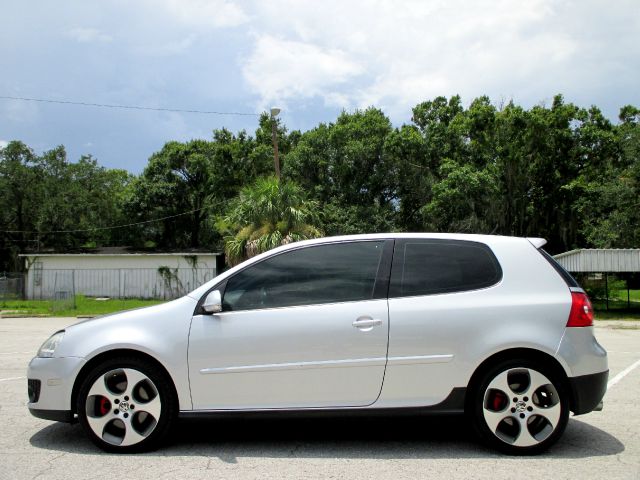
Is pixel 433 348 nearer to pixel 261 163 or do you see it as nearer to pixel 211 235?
pixel 261 163

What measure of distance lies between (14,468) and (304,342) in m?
2.26

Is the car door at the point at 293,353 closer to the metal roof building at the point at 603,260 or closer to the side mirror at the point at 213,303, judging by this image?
the side mirror at the point at 213,303

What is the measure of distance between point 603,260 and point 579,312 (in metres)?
21.5

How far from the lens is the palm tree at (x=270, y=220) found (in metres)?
22.3

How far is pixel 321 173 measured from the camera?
35.8 metres

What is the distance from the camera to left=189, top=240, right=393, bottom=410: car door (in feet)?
14.1

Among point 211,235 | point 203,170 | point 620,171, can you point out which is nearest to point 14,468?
point 620,171

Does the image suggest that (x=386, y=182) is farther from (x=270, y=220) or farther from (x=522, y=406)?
(x=522, y=406)

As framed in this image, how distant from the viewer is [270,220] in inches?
901

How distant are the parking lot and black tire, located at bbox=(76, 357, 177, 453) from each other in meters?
0.13

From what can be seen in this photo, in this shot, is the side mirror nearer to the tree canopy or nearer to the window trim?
the window trim

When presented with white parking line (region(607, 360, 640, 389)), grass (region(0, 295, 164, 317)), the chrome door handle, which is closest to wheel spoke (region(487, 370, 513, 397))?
the chrome door handle

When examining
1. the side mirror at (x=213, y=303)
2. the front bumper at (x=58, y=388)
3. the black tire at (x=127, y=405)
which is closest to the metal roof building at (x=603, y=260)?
the side mirror at (x=213, y=303)

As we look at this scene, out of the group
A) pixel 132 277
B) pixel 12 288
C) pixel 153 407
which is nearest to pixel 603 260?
pixel 153 407
